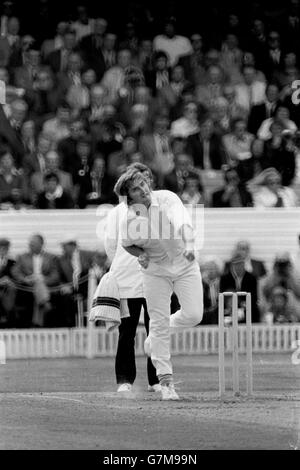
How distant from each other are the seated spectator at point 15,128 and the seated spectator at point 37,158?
0.61 ft

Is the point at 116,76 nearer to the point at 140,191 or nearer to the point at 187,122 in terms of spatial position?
the point at 187,122

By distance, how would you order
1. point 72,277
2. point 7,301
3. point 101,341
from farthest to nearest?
point 72,277
point 7,301
point 101,341

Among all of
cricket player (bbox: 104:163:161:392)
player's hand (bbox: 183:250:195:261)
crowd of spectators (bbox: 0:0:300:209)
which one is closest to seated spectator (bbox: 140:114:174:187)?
crowd of spectators (bbox: 0:0:300:209)

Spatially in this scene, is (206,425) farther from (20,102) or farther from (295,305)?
(20,102)

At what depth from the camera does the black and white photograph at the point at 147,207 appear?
11656 millimetres

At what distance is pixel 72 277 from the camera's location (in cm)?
1864

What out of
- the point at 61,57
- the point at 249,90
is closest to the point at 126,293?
the point at 249,90

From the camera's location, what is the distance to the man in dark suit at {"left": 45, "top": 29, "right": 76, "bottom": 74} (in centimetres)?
2297

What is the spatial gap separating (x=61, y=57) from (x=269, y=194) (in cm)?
481

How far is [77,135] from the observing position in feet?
69.3

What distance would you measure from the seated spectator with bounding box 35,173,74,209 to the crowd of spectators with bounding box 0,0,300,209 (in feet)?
0.07

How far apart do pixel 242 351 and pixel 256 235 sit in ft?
9.59

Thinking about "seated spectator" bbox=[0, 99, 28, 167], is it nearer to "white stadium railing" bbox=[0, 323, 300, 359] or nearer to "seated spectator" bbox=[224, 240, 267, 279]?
"white stadium railing" bbox=[0, 323, 300, 359]

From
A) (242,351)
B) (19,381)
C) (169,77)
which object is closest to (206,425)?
(19,381)
